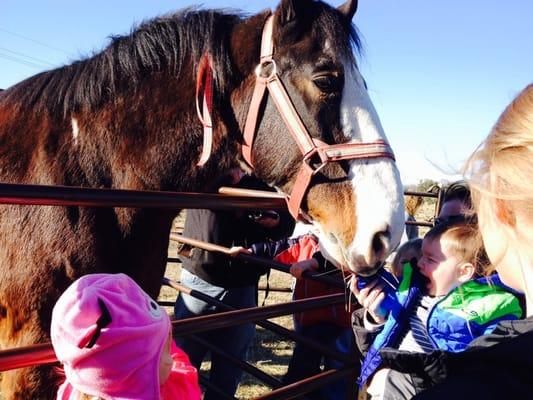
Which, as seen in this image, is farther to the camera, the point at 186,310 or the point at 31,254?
the point at 186,310

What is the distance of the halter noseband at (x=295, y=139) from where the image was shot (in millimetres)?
1730

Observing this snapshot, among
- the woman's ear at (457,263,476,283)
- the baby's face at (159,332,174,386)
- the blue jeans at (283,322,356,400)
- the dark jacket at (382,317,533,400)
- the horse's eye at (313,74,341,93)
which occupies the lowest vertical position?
the blue jeans at (283,322,356,400)

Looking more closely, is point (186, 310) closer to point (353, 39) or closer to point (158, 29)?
point (158, 29)

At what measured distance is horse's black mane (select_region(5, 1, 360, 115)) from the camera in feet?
6.00

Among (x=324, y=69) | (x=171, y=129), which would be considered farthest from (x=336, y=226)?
(x=171, y=129)

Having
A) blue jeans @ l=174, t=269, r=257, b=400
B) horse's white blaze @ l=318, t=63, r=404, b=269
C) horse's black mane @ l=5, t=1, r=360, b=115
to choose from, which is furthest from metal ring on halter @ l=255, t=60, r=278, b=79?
blue jeans @ l=174, t=269, r=257, b=400

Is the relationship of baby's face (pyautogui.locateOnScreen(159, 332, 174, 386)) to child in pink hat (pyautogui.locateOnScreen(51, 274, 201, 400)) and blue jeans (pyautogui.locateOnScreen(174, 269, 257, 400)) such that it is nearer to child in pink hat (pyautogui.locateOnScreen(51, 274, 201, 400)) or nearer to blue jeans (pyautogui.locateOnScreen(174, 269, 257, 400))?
child in pink hat (pyautogui.locateOnScreen(51, 274, 201, 400))

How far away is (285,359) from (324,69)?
362 centimetres

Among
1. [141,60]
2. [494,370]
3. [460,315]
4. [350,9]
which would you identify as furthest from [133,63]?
[494,370]

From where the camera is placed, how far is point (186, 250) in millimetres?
2824

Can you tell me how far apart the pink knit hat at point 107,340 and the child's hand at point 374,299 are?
913mm

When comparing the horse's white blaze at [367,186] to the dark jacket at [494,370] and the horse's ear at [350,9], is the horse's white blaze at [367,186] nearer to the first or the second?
the horse's ear at [350,9]

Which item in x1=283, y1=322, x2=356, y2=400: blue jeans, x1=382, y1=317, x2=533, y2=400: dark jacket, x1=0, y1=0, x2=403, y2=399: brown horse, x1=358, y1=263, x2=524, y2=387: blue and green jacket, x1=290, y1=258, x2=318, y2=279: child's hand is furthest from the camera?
x1=283, y1=322, x2=356, y2=400: blue jeans

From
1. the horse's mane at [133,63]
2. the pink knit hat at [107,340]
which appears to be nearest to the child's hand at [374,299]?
the pink knit hat at [107,340]
